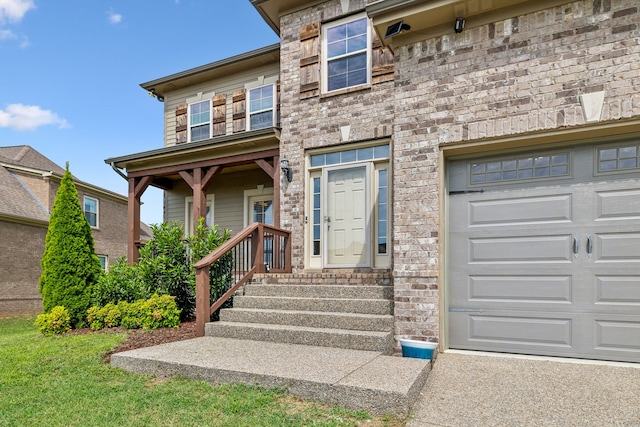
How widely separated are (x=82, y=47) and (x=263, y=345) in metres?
13.6

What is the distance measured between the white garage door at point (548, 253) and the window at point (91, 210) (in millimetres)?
15781

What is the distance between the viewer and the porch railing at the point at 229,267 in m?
5.00

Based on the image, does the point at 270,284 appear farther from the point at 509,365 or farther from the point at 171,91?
the point at 171,91

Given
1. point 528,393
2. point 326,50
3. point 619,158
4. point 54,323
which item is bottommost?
point 54,323

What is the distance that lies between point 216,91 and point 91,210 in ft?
31.7

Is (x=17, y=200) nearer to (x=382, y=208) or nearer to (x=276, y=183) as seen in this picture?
(x=276, y=183)

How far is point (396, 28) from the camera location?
4.35 meters

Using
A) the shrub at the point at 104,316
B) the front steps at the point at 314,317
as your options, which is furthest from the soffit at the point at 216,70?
the shrub at the point at 104,316

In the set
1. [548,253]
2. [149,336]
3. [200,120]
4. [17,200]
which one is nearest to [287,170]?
[149,336]

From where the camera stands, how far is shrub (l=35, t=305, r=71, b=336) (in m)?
6.06

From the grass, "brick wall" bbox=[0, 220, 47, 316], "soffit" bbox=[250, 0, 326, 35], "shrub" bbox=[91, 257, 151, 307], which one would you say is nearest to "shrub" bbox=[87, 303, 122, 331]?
"shrub" bbox=[91, 257, 151, 307]

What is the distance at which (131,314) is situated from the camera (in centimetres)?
583

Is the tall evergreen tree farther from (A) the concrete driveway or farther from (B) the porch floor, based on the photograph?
(A) the concrete driveway

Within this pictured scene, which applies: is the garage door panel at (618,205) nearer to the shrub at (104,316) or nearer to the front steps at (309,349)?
the front steps at (309,349)
